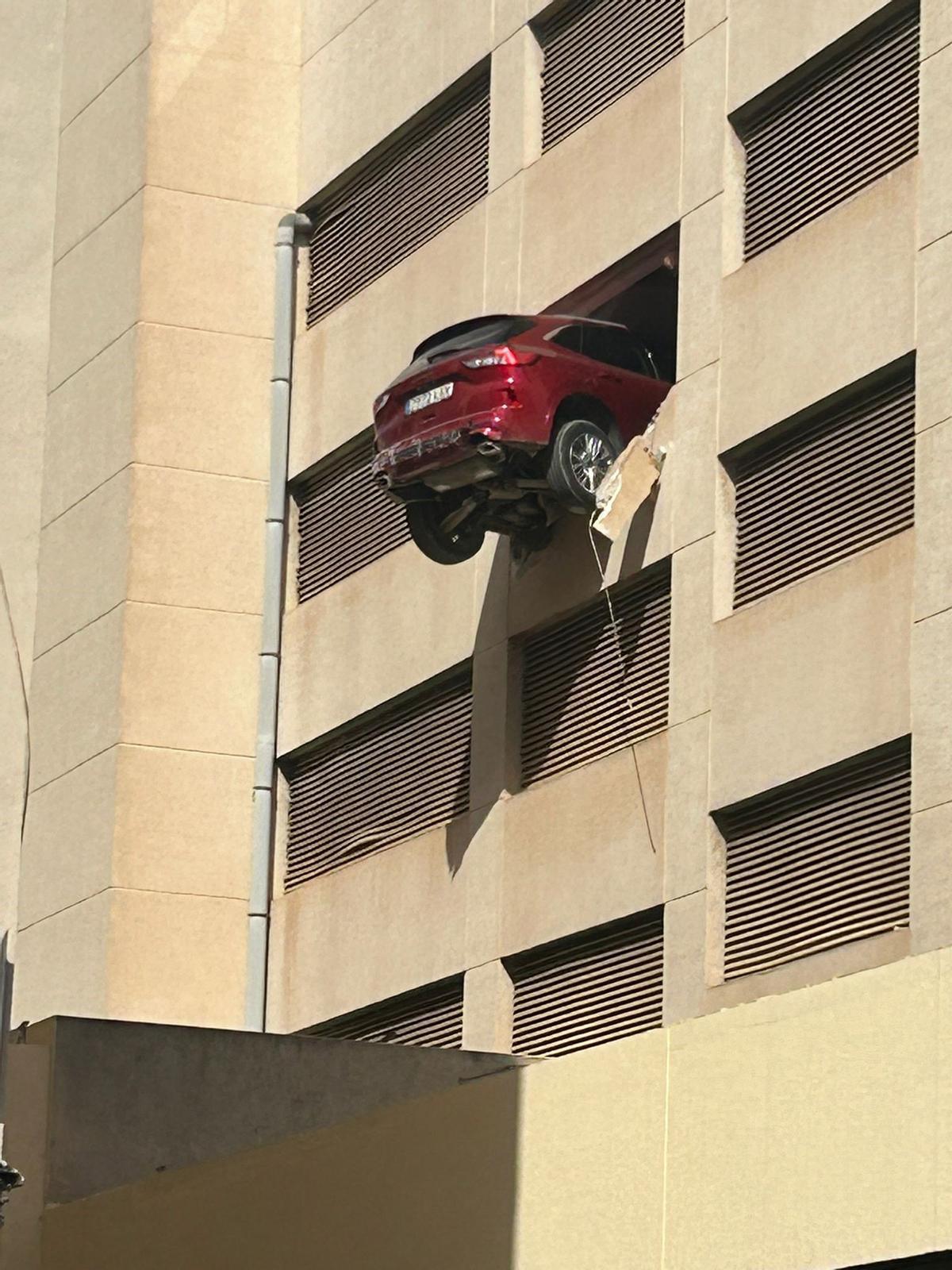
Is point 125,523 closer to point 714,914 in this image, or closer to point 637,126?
point 637,126

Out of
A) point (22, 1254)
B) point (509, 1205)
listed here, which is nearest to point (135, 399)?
point (22, 1254)

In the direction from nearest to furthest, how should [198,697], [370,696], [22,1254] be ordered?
[22,1254] < [370,696] < [198,697]

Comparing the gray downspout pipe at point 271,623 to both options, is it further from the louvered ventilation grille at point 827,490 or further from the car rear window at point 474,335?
the louvered ventilation grille at point 827,490

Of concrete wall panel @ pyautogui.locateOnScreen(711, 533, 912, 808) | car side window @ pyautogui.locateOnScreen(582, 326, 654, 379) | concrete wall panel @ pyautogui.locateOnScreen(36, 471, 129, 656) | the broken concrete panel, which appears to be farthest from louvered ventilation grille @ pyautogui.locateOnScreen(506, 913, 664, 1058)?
concrete wall panel @ pyautogui.locateOnScreen(36, 471, 129, 656)

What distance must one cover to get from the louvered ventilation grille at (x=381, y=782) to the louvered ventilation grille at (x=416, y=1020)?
1.52 metres

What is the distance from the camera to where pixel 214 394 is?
30.2 m

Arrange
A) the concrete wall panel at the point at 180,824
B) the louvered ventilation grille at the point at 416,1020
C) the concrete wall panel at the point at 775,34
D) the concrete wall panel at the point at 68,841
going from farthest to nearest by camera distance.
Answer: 1. the concrete wall panel at the point at 68,841
2. the concrete wall panel at the point at 180,824
3. the louvered ventilation grille at the point at 416,1020
4. the concrete wall panel at the point at 775,34

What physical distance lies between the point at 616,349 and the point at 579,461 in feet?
4.08

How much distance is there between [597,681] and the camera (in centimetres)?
2402

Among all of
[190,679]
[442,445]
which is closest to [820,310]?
[442,445]

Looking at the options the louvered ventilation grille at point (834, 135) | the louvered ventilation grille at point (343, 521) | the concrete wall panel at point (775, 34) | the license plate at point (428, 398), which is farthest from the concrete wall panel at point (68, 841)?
the concrete wall panel at point (775, 34)

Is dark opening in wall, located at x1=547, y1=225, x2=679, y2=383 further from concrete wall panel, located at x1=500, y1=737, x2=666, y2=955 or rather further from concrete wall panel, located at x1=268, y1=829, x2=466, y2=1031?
concrete wall panel, located at x1=268, y1=829, x2=466, y2=1031

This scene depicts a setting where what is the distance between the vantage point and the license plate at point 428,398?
22.6 m

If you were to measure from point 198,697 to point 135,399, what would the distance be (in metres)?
3.19
